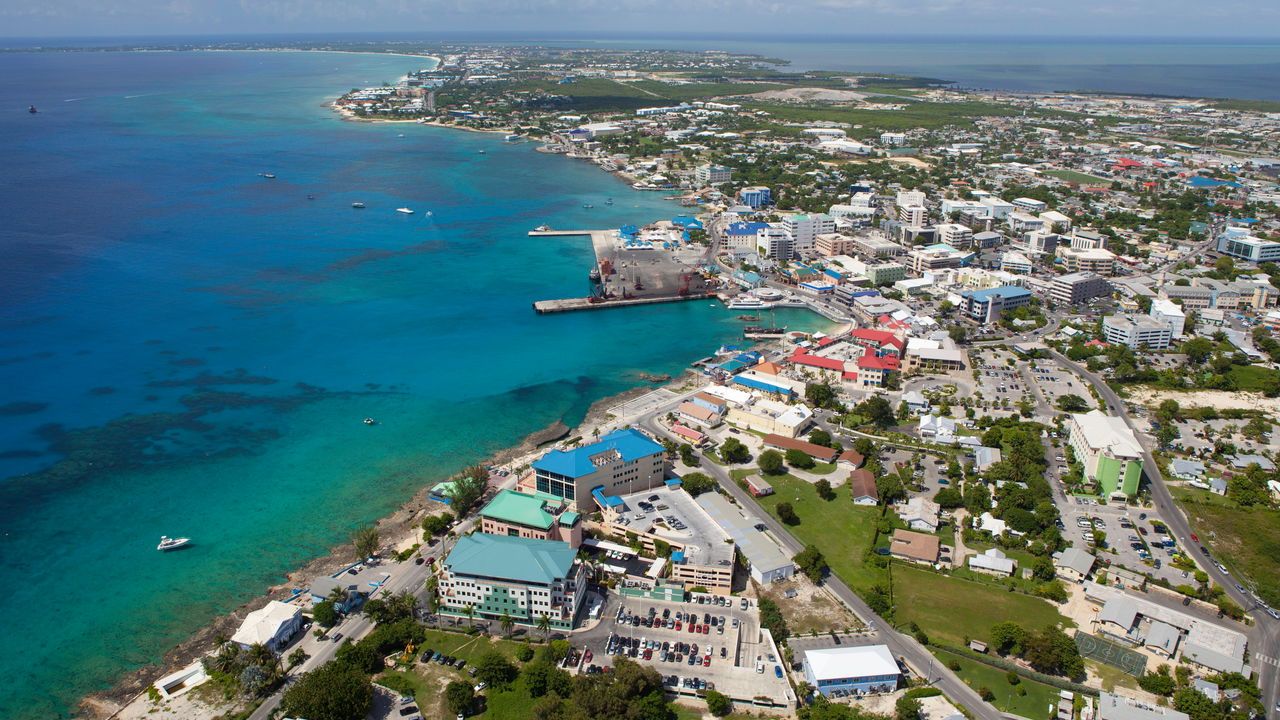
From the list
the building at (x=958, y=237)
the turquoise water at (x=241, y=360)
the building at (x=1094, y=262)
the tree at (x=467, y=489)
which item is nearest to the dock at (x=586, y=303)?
the turquoise water at (x=241, y=360)

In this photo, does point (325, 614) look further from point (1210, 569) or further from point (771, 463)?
point (1210, 569)

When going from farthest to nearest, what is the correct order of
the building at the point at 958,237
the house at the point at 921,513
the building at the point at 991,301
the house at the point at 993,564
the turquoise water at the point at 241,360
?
the building at the point at 958,237
the building at the point at 991,301
the house at the point at 921,513
the turquoise water at the point at 241,360
the house at the point at 993,564

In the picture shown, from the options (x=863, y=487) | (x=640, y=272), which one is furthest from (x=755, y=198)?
(x=863, y=487)

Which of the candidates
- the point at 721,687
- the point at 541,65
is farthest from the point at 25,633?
the point at 541,65

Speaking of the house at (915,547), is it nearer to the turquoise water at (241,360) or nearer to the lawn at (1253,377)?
the turquoise water at (241,360)

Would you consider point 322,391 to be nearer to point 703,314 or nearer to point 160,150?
point 703,314

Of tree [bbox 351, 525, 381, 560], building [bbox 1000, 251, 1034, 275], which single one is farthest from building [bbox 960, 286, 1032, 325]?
tree [bbox 351, 525, 381, 560]

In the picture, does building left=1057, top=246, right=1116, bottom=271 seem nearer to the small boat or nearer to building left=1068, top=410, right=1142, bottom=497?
building left=1068, top=410, right=1142, bottom=497
